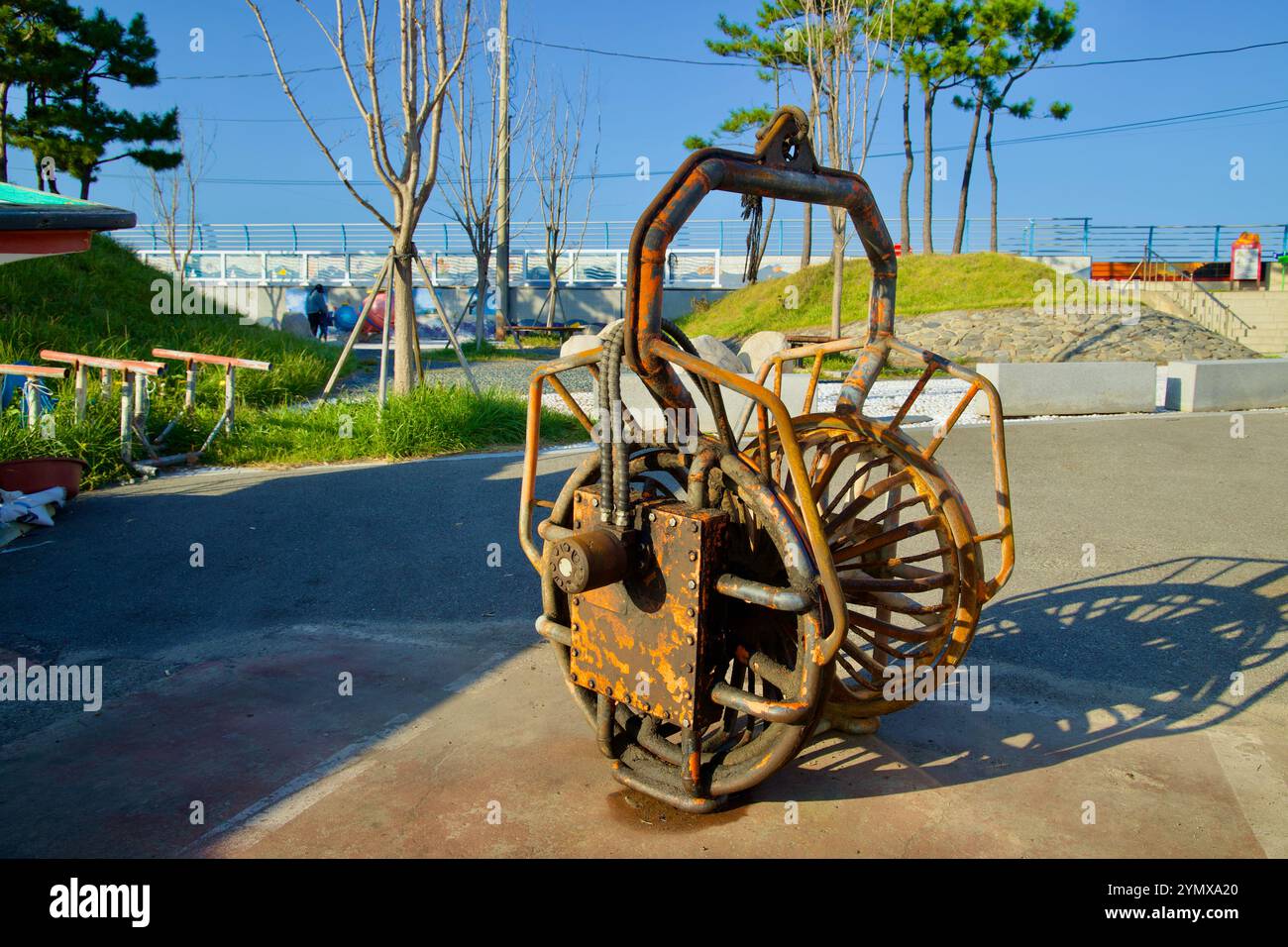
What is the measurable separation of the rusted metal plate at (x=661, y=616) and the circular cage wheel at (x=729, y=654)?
0.08 m

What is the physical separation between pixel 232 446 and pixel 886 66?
9.99 metres

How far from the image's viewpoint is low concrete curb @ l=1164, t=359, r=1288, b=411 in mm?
12375

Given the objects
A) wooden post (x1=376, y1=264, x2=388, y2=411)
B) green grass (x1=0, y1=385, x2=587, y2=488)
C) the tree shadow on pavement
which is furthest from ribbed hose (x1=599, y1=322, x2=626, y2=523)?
wooden post (x1=376, y1=264, x2=388, y2=411)

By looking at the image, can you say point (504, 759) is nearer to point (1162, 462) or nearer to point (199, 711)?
point (199, 711)

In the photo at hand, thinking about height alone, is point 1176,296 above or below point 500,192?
below

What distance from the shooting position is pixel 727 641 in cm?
291

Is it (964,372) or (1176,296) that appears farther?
(1176,296)

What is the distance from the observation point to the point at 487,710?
3.99 m

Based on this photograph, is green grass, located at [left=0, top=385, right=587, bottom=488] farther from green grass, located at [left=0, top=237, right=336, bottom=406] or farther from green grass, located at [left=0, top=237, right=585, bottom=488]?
green grass, located at [left=0, top=237, right=336, bottom=406]

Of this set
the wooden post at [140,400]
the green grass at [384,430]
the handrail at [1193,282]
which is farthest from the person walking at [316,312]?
the handrail at [1193,282]

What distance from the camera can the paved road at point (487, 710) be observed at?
3047 millimetres

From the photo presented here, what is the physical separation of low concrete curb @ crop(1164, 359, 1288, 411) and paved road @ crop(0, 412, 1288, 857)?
18.2 ft

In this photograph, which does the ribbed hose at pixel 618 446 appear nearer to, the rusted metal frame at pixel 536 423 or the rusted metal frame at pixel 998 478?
the rusted metal frame at pixel 536 423
